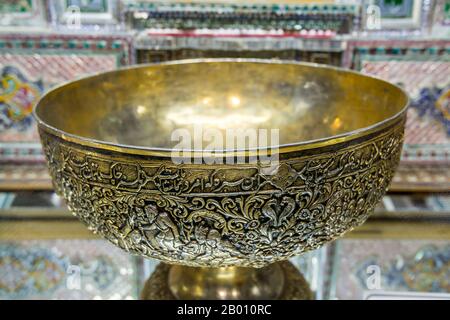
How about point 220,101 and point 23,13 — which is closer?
point 220,101

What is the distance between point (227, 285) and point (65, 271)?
0.31 meters

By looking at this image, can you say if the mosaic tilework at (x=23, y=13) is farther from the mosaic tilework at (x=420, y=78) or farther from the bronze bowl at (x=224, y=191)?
the mosaic tilework at (x=420, y=78)

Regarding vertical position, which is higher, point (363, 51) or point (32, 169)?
point (363, 51)

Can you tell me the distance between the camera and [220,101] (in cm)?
96

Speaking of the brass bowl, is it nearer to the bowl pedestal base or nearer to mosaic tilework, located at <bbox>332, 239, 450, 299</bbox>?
the bowl pedestal base

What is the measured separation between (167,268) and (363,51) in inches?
22.1

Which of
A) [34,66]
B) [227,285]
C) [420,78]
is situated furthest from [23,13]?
[420,78]

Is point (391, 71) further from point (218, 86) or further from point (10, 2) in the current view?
point (10, 2)

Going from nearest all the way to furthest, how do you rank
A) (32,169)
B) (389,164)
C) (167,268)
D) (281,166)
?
(281,166) → (389,164) → (167,268) → (32,169)

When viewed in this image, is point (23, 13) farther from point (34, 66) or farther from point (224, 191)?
point (224, 191)

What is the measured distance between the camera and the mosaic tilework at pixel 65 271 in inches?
33.4

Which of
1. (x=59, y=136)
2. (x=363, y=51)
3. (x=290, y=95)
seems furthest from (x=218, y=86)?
(x=59, y=136)

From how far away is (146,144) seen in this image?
92cm

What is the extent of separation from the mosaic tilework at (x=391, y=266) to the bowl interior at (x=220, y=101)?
0.21m
